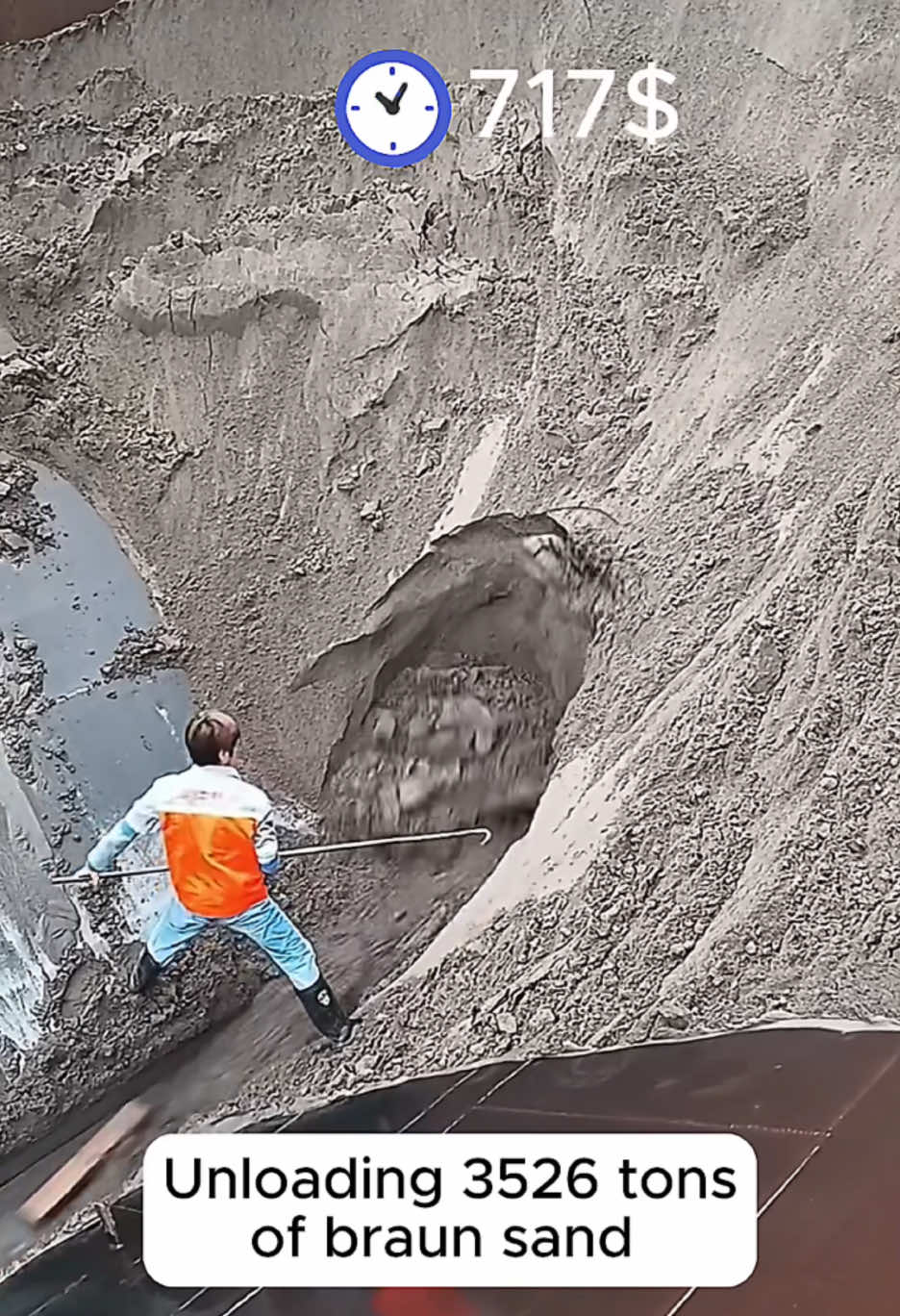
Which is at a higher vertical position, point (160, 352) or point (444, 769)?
point (160, 352)

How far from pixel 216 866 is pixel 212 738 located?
0.44ft

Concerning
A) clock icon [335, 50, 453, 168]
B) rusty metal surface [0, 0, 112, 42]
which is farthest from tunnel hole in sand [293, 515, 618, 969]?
rusty metal surface [0, 0, 112, 42]

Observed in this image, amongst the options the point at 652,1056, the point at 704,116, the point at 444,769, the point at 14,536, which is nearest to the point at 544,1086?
the point at 652,1056

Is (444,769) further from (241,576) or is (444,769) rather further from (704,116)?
(704,116)

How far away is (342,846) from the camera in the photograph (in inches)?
47.4

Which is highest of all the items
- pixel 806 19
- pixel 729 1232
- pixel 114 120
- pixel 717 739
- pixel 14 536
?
pixel 114 120

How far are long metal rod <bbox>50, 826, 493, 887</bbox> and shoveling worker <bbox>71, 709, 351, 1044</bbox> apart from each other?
0.04ft

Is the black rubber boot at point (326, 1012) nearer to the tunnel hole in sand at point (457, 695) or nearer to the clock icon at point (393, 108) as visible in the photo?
the tunnel hole in sand at point (457, 695)

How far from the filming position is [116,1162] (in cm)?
115

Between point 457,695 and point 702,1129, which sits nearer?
point 702,1129

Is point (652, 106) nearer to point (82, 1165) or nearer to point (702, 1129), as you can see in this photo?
point (702, 1129)

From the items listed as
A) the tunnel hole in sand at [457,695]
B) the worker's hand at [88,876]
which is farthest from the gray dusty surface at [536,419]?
the worker's hand at [88,876]

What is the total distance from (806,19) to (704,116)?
0.15 meters
